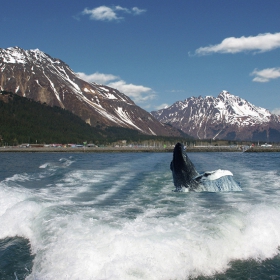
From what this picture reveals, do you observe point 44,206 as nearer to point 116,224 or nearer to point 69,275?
point 116,224

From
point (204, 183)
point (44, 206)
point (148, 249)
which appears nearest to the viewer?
point (148, 249)

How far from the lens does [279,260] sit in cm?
1238

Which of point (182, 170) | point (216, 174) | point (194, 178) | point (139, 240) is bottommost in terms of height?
point (139, 240)

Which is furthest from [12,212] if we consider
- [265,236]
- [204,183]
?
[204,183]

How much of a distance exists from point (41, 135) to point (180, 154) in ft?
574

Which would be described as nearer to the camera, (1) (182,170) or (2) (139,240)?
(2) (139,240)

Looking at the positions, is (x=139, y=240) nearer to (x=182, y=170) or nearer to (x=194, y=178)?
(x=182, y=170)

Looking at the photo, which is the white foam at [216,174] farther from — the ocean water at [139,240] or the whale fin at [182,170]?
the ocean water at [139,240]

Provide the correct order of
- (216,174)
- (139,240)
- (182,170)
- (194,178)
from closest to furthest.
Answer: (139,240) < (182,170) < (216,174) < (194,178)

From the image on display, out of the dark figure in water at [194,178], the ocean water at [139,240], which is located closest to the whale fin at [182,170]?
the dark figure in water at [194,178]

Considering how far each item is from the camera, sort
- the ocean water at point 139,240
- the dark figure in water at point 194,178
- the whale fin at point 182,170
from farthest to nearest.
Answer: the whale fin at point 182,170 < the dark figure in water at point 194,178 < the ocean water at point 139,240

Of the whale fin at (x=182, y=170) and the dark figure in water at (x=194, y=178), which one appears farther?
the whale fin at (x=182, y=170)

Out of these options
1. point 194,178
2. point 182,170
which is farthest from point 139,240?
point 194,178

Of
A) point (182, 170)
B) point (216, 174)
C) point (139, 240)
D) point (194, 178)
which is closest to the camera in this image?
point (139, 240)
